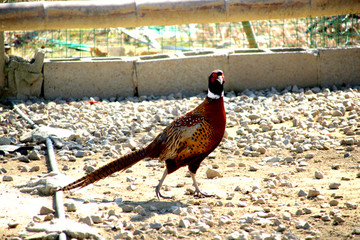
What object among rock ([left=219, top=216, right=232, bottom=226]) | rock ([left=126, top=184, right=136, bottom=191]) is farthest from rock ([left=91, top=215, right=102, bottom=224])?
rock ([left=219, top=216, right=232, bottom=226])

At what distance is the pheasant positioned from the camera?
3.81 metres

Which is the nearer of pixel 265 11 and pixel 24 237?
pixel 24 237

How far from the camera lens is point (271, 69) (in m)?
7.36

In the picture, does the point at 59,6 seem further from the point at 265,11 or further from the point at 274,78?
the point at 274,78

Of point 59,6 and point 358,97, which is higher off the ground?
point 59,6

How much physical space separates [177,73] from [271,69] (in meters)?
1.51

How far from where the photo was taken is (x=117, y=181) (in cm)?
437

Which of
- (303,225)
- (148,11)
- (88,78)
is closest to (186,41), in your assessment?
(148,11)

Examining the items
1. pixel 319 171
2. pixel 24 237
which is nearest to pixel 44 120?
pixel 24 237

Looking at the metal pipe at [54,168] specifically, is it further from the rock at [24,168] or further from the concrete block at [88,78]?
the concrete block at [88,78]

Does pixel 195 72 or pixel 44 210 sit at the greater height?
pixel 195 72

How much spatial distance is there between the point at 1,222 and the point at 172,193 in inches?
56.6

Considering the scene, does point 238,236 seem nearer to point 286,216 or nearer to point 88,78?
point 286,216

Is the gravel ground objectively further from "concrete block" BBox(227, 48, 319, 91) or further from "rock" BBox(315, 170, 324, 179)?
"concrete block" BBox(227, 48, 319, 91)
